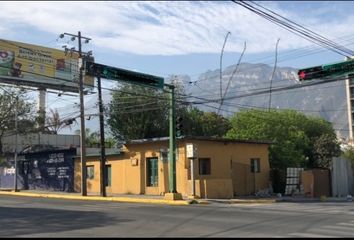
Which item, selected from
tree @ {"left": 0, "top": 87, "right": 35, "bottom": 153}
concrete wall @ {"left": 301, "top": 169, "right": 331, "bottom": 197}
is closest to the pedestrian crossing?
concrete wall @ {"left": 301, "top": 169, "right": 331, "bottom": 197}

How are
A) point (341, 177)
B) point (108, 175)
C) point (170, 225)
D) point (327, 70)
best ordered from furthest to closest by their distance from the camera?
point (108, 175) → point (341, 177) → point (327, 70) → point (170, 225)

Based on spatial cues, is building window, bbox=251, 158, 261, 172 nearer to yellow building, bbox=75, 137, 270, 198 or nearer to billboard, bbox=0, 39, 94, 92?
→ yellow building, bbox=75, 137, 270, 198

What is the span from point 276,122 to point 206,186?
1867 centimetres

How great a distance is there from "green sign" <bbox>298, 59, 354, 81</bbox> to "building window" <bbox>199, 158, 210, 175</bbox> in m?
10.1

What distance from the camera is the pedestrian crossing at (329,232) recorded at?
564 inches

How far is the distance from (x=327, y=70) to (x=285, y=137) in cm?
2181

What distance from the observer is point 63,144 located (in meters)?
69.9

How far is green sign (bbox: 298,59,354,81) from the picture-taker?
26.5 m

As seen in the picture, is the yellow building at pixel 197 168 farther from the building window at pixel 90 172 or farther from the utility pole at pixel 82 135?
the utility pole at pixel 82 135

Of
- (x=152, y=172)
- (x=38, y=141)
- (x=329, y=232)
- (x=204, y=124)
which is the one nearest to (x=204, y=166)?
(x=152, y=172)

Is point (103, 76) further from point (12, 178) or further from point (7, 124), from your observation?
point (12, 178)

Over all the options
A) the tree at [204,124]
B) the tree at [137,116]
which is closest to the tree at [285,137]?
the tree at [137,116]

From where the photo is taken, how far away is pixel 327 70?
90.1 ft

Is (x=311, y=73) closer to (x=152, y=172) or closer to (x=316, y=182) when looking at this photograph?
(x=316, y=182)
